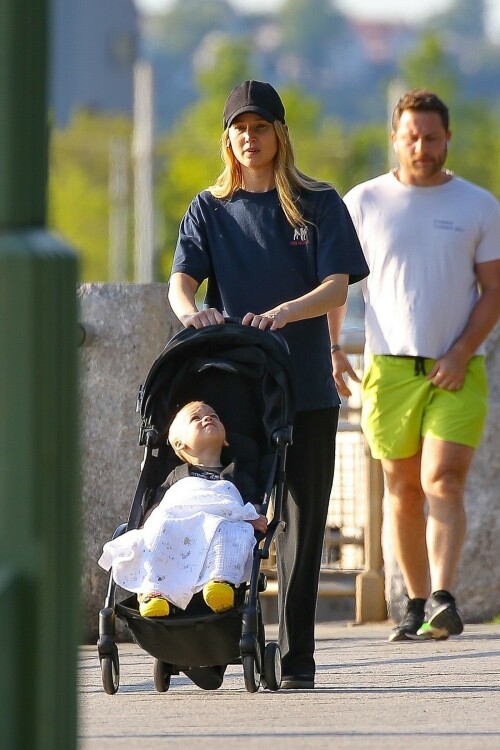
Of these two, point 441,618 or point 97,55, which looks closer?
point 441,618

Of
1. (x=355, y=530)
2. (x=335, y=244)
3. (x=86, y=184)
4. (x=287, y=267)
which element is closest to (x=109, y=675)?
(x=287, y=267)

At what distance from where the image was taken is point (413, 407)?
7.58 metres

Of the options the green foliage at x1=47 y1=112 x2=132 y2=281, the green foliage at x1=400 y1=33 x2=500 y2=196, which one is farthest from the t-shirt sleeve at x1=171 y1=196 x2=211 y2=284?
the green foliage at x1=47 y1=112 x2=132 y2=281

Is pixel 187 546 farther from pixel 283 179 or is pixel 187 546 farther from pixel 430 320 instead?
pixel 430 320

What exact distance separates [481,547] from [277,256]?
2.74 meters

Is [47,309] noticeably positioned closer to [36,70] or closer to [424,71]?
[36,70]

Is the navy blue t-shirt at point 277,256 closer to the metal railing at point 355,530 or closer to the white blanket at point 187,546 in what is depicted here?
the white blanket at point 187,546

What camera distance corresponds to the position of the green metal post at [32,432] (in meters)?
3.29

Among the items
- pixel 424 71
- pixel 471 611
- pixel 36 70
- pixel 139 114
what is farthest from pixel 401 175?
pixel 424 71

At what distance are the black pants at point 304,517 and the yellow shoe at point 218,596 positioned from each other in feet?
2.43

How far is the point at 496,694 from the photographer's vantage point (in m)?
5.89

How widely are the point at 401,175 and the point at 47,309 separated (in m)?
4.55

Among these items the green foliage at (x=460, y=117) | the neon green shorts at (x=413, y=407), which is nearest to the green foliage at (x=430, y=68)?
the green foliage at (x=460, y=117)

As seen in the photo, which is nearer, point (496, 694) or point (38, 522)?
point (38, 522)
